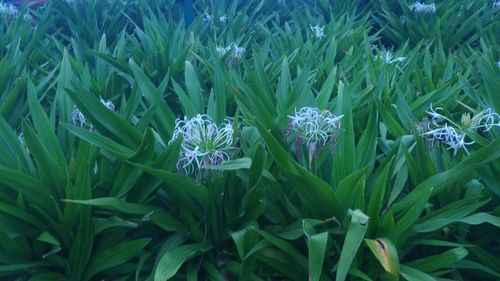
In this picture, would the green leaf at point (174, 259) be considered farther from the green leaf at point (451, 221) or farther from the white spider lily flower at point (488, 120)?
the white spider lily flower at point (488, 120)

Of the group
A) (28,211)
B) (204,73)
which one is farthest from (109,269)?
(204,73)

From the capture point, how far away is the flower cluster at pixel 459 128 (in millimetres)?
1696

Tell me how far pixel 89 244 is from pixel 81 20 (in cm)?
220

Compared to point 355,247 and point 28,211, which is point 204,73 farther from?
point 355,247

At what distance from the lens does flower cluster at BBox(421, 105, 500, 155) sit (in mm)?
1696

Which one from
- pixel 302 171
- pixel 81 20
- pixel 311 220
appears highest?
pixel 81 20

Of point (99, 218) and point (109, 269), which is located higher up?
point (99, 218)

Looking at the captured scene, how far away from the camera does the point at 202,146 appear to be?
154 centimetres

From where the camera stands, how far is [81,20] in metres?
3.49

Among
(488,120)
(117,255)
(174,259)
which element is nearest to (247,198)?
(174,259)

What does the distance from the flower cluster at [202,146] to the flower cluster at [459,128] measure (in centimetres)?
56

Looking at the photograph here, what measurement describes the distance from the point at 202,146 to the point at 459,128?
761 millimetres

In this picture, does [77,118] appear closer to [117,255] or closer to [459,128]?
[117,255]

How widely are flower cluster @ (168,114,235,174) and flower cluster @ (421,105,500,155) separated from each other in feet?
1.83
